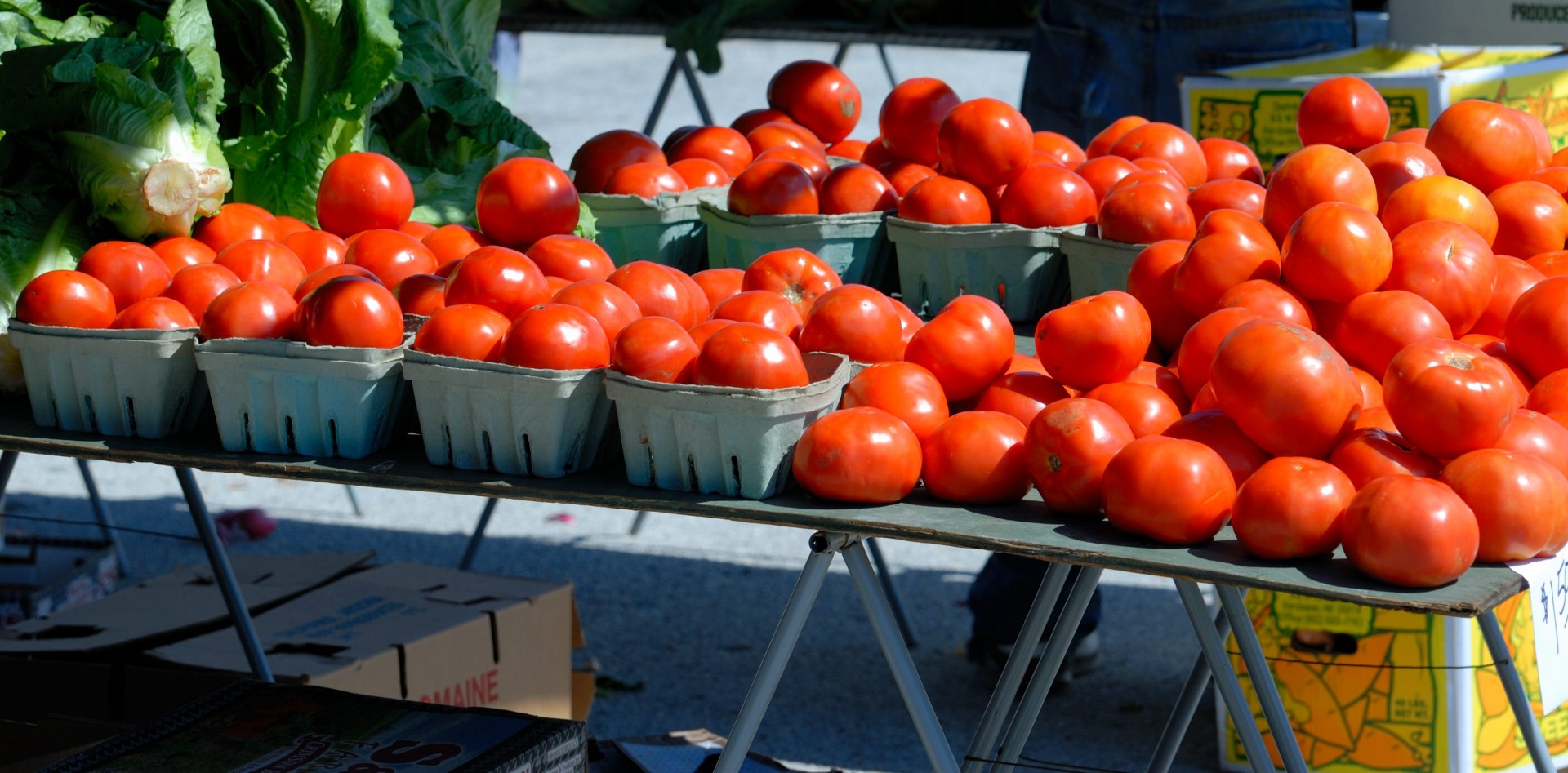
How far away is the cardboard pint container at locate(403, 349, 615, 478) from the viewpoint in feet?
6.31

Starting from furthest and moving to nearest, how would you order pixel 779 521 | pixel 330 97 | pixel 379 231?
pixel 330 97 → pixel 379 231 → pixel 779 521

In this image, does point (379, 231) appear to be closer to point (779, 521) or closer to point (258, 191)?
point (258, 191)

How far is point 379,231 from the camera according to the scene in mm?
2395

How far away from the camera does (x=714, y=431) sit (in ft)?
6.12

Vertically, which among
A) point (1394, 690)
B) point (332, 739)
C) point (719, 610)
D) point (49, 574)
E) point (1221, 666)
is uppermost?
point (1221, 666)

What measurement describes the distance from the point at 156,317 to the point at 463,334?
18.8 inches

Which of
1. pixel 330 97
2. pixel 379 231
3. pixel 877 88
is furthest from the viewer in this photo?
pixel 877 88

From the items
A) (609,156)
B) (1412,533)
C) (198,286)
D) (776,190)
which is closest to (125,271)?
(198,286)

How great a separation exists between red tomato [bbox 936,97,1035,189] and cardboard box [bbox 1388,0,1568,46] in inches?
69.0

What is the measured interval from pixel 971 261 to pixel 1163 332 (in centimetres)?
38

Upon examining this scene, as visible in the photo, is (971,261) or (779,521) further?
(971,261)

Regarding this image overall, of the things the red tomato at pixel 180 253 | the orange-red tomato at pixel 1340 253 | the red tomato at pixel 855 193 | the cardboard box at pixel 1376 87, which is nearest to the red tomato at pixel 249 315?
the red tomato at pixel 180 253

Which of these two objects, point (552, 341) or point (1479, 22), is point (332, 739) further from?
point (1479, 22)

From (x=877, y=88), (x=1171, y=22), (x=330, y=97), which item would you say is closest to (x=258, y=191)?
(x=330, y=97)
